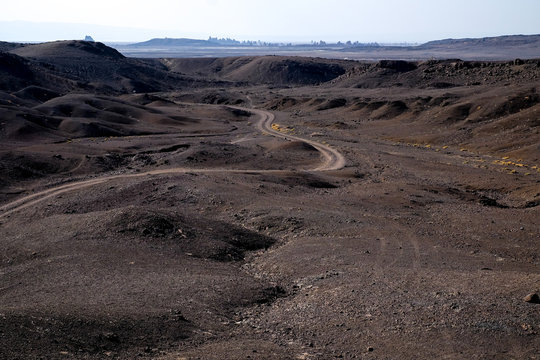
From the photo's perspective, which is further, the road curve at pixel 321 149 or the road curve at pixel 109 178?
the road curve at pixel 321 149

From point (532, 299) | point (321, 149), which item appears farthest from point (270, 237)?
point (321, 149)

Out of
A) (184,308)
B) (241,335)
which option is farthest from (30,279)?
(241,335)

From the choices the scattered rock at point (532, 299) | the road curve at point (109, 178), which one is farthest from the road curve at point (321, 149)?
the scattered rock at point (532, 299)

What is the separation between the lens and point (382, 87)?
92688 millimetres

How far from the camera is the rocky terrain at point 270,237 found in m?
11.5

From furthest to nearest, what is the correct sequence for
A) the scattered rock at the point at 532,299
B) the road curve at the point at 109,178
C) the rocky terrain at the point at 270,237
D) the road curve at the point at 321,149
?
the road curve at the point at 321,149, the road curve at the point at 109,178, the scattered rock at the point at 532,299, the rocky terrain at the point at 270,237

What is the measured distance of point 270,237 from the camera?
21047 mm

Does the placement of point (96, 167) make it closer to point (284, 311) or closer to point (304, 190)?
point (304, 190)

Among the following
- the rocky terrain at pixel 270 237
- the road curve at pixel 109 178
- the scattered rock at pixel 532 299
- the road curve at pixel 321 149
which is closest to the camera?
the rocky terrain at pixel 270 237

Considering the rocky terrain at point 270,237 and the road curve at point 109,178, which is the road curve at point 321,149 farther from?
the rocky terrain at point 270,237

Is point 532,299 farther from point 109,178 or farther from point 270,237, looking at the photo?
point 109,178

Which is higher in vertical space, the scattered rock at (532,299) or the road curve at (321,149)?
the scattered rock at (532,299)

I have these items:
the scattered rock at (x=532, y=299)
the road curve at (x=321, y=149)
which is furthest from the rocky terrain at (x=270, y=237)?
the road curve at (x=321, y=149)

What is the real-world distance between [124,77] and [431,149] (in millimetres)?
83812
